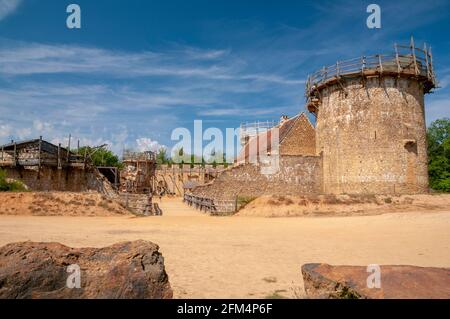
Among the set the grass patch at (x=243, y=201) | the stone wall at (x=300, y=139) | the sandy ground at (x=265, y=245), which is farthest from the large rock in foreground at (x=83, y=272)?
the stone wall at (x=300, y=139)

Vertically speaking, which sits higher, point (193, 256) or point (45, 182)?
point (45, 182)

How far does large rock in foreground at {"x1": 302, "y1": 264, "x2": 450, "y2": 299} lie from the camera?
3633 millimetres

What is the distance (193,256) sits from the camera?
9016 millimetres

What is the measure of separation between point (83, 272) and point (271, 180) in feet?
73.8

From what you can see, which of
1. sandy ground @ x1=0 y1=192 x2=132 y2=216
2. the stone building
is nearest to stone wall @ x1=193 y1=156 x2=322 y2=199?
the stone building

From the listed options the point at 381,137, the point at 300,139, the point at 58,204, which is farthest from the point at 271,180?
the point at 58,204

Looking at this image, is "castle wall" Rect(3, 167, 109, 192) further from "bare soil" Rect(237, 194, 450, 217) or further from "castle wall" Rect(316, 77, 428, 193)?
"castle wall" Rect(316, 77, 428, 193)

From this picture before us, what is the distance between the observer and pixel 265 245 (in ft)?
35.5

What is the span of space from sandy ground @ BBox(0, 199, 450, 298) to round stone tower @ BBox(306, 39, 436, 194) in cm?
701

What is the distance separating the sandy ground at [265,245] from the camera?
6.70 metres

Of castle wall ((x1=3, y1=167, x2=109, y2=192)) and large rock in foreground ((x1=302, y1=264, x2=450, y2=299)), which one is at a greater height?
castle wall ((x1=3, y1=167, x2=109, y2=192))
